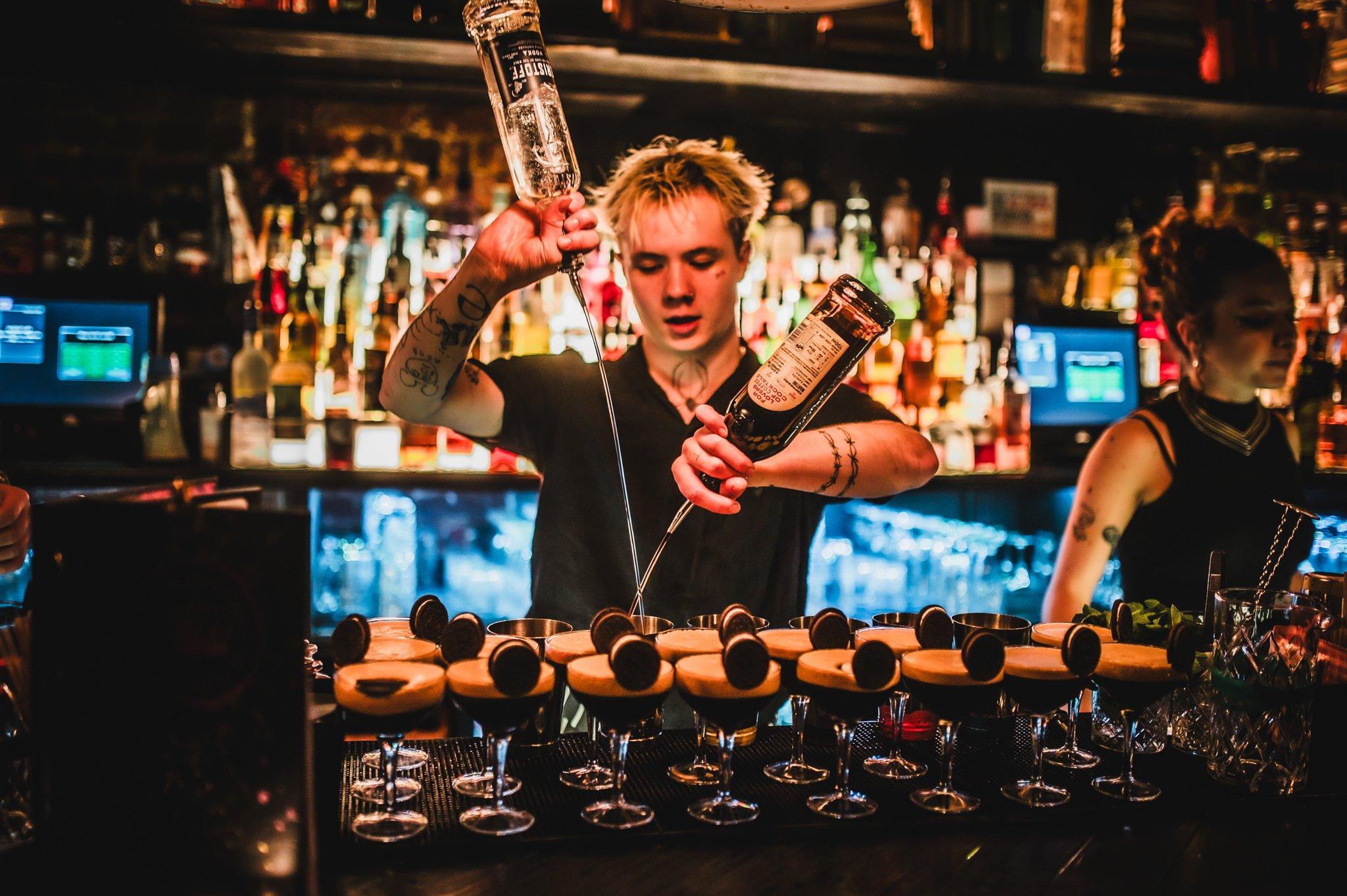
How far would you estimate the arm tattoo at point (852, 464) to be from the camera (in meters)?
1.83

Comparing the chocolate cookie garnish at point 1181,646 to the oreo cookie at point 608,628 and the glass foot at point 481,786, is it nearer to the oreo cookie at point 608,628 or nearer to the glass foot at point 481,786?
the oreo cookie at point 608,628

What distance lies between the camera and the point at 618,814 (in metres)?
1.15

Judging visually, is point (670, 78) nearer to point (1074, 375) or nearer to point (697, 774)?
point (1074, 375)

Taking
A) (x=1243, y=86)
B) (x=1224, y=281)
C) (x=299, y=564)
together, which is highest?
(x=1243, y=86)

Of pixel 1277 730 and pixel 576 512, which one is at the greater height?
pixel 576 512

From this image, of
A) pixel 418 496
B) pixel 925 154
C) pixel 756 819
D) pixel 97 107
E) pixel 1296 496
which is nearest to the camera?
pixel 756 819

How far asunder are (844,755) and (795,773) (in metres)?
0.09

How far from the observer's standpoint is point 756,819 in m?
1.15

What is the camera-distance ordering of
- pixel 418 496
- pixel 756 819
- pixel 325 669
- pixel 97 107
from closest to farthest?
pixel 756 819
pixel 325 669
pixel 418 496
pixel 97 107

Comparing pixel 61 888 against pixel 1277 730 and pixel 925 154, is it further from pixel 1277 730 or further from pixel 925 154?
pixel 925 154

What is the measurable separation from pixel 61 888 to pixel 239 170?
8.79 feet

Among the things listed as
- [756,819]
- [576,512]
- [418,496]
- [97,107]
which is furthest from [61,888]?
[97,107]

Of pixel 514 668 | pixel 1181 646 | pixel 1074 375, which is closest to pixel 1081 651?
pixel 1181 646

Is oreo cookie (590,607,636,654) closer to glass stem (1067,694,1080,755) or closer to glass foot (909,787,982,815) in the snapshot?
glass foot (909,787,982,815)
